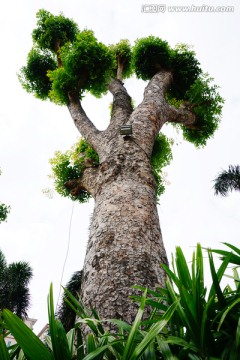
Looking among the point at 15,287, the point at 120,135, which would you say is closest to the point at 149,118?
the point at 120,135

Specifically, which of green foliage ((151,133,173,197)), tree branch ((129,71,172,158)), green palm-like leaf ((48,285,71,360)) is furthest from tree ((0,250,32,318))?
green palm-like leaf ((48,285,71,360))

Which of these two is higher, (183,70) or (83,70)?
(183,70)

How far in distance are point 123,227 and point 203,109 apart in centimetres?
570

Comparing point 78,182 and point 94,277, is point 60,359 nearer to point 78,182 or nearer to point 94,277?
point 94,277

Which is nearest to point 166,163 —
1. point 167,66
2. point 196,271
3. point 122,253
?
point 167,66

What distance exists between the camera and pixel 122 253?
2.19 m

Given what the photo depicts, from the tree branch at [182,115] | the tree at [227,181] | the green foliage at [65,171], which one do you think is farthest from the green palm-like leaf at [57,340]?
the tree at [227,181]

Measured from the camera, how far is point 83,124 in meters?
5.49

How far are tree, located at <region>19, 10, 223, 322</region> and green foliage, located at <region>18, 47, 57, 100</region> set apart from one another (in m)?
0.03

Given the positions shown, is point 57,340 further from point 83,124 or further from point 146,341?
point 83,124

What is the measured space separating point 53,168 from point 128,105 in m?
2.93

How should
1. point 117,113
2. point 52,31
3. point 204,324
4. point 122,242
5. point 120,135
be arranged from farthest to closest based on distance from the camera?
point 52,31 < point 117,113 < point 120,135 < point 122,242 < point 204,324

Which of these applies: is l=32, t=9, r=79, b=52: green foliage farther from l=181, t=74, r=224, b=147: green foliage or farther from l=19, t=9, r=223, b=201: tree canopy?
l=181, t=74, r=224, b=147: green foliage

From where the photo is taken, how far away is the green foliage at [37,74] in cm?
862
